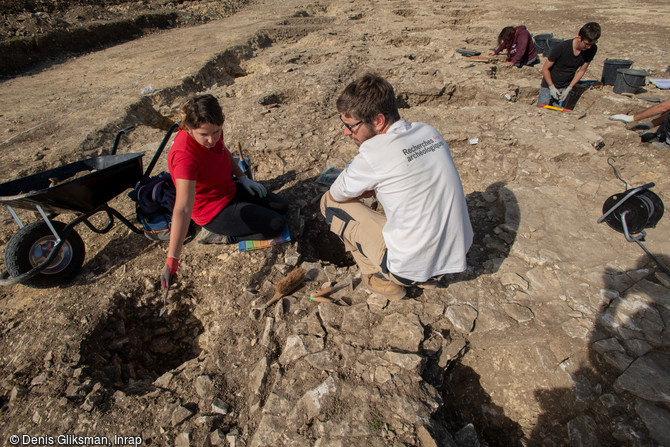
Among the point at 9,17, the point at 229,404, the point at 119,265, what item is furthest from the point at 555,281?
the point at 9,17

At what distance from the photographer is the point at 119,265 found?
282 centimetres

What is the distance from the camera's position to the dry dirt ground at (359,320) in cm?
177

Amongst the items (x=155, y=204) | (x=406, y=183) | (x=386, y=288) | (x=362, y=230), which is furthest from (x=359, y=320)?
(x=155, y=204)

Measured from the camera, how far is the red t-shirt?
2289 mm

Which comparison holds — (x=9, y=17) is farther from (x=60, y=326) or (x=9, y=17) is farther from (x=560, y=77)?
(x=560, y=77)

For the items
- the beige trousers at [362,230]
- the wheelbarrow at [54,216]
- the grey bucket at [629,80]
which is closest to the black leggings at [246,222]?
the beige trousers at [362,230]

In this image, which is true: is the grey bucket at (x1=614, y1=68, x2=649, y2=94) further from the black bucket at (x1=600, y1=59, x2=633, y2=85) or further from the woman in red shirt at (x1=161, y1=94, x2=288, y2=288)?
the woman in red shirt at (x1=161, y1=94, x2=288, y2=288)

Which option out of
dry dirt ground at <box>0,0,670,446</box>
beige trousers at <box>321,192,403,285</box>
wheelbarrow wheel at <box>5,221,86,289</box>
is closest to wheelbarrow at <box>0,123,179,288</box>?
wheelbarrow wheel at <box>5,221,86,289</box>

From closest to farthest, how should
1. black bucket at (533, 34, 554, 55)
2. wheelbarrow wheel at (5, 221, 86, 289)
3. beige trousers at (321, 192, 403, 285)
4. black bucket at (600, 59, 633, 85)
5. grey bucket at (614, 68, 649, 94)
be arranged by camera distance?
beige trousers at (321, 192, 403, 285) < wheelbarrow wheel at (5, 221, 86, 289) < grey bucket at (614, 68, 649, 94) < black bucket at (600, 59, 633, 85) < black bucket at (533, 34, 554, 55)

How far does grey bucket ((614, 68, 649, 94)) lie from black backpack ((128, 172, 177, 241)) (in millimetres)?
6582

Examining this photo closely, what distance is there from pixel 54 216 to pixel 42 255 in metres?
0.34

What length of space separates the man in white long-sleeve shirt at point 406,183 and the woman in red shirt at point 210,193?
1012 millimetres

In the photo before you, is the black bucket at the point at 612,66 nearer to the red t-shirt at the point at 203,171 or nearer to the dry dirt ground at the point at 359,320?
the dry dirt ground at the point at 359,320

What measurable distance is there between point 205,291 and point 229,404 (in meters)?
1.02
